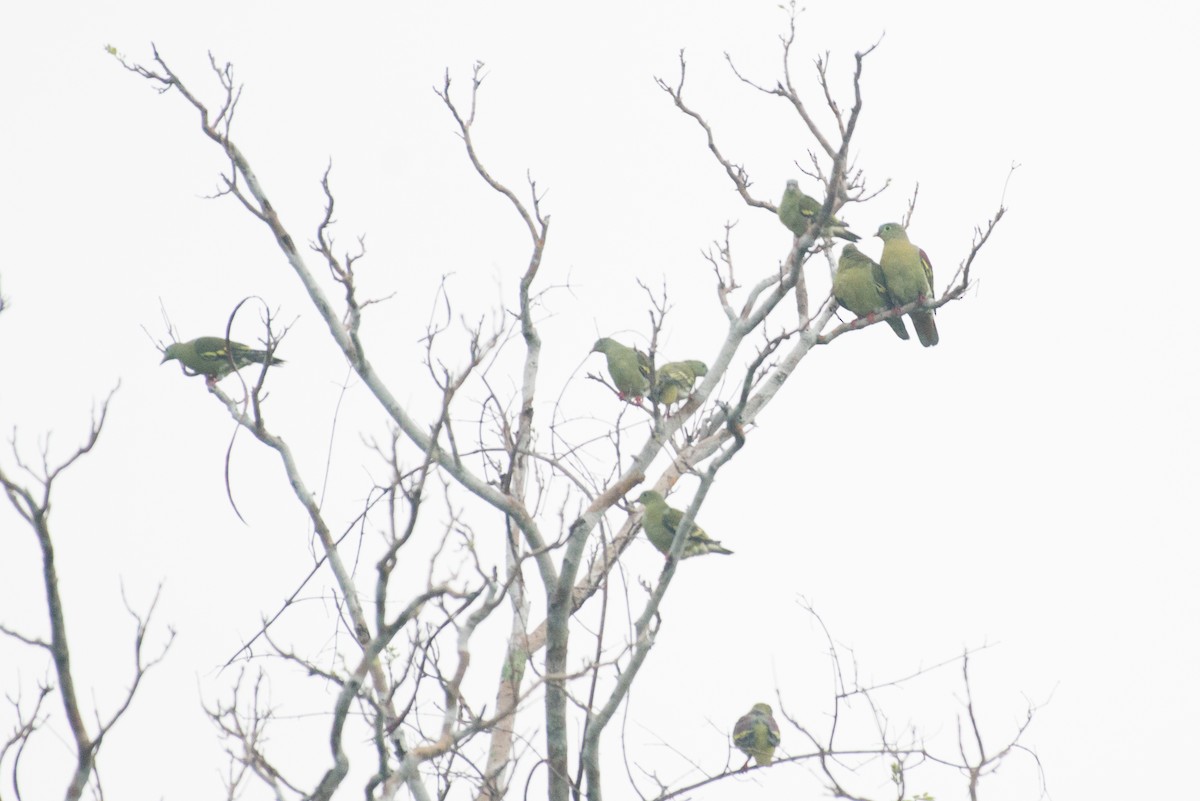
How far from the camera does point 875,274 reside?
9062 mm

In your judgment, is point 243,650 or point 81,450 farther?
point 243,650

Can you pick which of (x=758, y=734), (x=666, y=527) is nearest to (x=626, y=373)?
(x=666, y=527)

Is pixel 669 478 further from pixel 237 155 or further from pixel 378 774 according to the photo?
pixel 378 774

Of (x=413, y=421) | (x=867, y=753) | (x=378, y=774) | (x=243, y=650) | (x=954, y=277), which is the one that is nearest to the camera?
(x=378, y=774)

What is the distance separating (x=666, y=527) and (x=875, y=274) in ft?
7.84

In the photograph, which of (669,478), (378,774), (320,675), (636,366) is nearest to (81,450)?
(320,675)

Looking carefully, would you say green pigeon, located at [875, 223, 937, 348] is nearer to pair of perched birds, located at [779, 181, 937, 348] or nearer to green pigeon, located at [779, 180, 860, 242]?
pair of perched birds, located at [779, 181, 937, 348]

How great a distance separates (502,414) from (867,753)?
7.88 feet

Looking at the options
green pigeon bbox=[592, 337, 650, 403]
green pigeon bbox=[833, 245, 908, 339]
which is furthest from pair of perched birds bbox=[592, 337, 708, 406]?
green pigeon bbox=[833, 245, 908, 339]

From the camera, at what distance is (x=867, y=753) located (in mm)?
5684

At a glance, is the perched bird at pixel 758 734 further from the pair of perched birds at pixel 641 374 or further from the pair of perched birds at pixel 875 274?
the pair of perched birds at pixel 875 274

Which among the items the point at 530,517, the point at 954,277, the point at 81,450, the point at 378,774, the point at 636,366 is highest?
the point at 636,366

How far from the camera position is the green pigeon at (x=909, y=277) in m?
9.00

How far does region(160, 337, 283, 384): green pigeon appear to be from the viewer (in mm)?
9562
